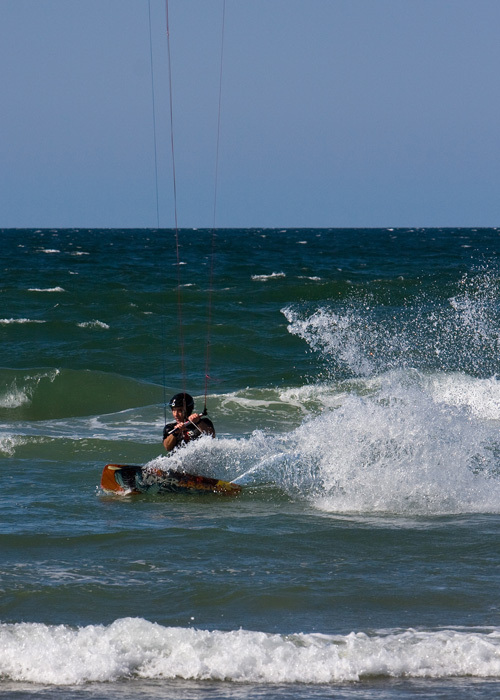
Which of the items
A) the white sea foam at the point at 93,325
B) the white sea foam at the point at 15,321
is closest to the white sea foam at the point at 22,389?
the white sea foam at the point at 93,325

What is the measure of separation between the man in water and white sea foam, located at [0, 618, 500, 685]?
4288 mm

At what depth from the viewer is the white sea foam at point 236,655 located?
4.87 m

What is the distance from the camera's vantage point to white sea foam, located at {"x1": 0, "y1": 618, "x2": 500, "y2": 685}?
192 inches

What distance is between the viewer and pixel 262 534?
7.54 m

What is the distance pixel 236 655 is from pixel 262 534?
2561mm

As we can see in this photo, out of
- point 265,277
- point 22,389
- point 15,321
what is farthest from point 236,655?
point 265,277

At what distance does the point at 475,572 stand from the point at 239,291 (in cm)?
2632

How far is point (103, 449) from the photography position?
38.5 ft

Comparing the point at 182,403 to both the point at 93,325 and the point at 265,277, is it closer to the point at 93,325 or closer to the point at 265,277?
the point at 93,325

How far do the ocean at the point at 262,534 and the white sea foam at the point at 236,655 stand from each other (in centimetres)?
1

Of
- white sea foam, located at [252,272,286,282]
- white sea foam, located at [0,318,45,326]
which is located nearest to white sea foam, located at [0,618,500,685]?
white sea foam, located at [0,318,45,326]

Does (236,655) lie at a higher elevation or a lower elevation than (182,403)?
lower

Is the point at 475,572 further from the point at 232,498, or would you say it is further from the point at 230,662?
the point at 232,498

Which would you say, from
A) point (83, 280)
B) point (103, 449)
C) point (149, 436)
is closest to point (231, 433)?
point (149, 436)
